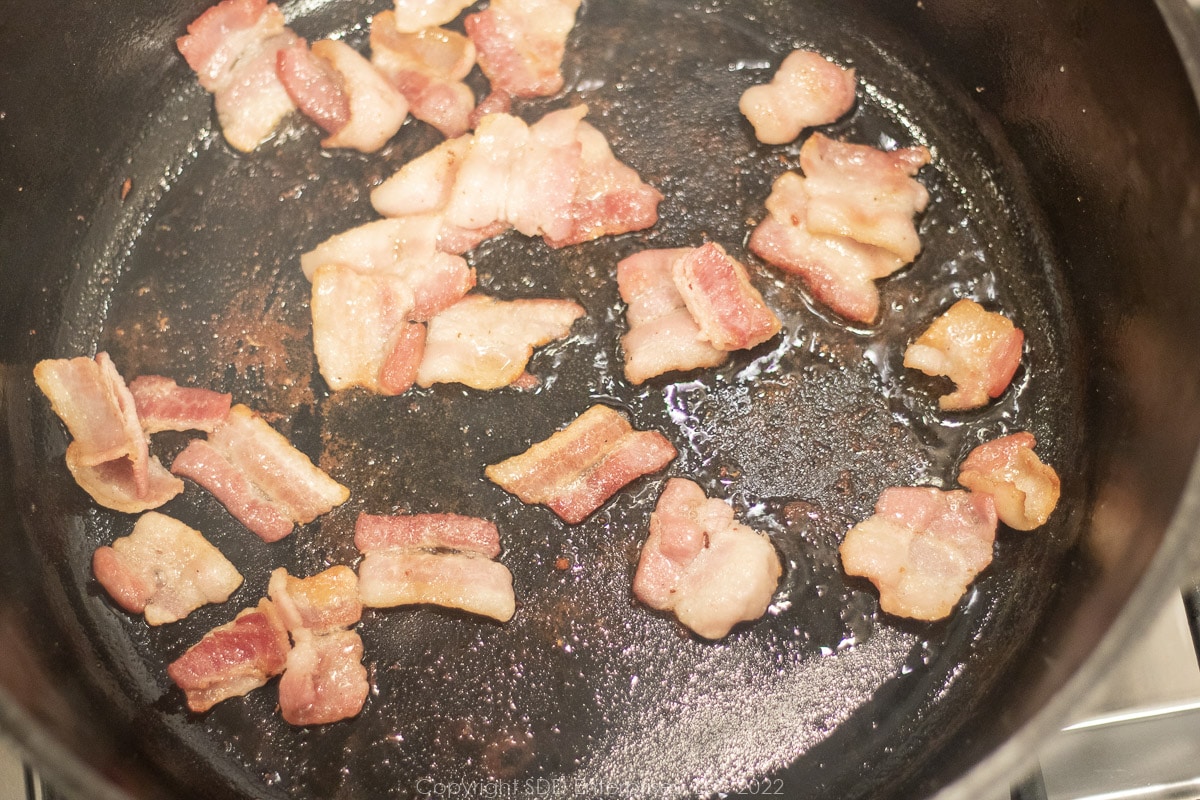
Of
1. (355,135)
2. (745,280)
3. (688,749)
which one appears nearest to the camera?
(688,749)

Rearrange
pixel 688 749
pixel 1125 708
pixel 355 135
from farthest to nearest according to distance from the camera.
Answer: pixel 355 135, pixel 688 749, pixel 1125 708

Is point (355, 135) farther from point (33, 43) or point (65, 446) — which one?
point (65, 446)

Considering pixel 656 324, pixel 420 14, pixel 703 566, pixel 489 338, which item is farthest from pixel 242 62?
pixel 703 566

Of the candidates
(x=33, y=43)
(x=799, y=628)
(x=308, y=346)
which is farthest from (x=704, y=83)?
(x=33, y=43)

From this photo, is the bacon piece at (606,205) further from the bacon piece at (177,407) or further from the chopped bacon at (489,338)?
the bacon piece at (177,407)

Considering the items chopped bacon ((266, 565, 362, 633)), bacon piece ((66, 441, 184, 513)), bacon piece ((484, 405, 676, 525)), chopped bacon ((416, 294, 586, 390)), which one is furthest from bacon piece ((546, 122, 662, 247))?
bacon piece ((66, 441, 184, 513))

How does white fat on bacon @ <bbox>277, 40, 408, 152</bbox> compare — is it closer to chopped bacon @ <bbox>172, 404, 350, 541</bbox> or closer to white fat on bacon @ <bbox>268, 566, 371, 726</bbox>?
chopped bacon @ <bbox>172, 404, 350, 541</bbox>

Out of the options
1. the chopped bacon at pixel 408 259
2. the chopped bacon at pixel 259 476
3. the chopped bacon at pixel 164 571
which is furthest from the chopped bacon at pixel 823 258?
the chopped bacon at pixel 164 571
